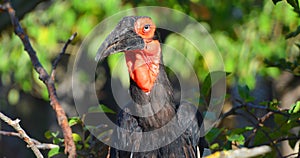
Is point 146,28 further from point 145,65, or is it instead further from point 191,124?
point 191,124

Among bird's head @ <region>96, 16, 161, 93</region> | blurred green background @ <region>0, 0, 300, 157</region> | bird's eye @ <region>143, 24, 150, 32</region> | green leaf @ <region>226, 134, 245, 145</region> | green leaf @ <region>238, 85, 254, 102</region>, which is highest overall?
blurred green background @ <region>0, 0, 300, 157</region>

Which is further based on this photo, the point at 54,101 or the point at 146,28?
the point at 146,28

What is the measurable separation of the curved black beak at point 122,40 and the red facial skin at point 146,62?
5 centimetres

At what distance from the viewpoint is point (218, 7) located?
467cm

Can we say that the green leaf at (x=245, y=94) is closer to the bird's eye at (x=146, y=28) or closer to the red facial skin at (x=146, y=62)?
the red facial skin at (x=146, y=62)

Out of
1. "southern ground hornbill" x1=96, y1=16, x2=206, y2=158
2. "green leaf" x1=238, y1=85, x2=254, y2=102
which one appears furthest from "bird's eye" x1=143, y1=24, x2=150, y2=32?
"green leaf" x1=238, y1=85, x2=254, y2=102

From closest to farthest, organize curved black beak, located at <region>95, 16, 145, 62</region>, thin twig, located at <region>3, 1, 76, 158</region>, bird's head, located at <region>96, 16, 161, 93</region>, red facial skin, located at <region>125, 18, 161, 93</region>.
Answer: thin twig, located at <region>3, 1, 76, 158</region> → curved black beak, located at <region>95, 16, 145, 62</region> → bird's head, located at <region>96, 16, 161, 93</region> → red facial skin, located at <region>125, 18, 161, 93</region>

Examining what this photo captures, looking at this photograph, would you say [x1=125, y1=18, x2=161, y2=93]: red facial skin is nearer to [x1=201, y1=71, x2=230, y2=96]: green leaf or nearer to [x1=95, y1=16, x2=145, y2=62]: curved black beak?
[x1=95, y1=16, x2=145, y2=62]: curved black beak

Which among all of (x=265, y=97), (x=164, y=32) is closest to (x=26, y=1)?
(x=164, y=32)

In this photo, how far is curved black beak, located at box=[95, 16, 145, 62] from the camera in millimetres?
2596

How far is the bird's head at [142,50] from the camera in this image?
2730 millimetres

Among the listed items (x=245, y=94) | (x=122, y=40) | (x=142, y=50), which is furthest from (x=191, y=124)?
(x=122, y=40)

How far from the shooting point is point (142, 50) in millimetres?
2844

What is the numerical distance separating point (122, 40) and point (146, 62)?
0.23 m
